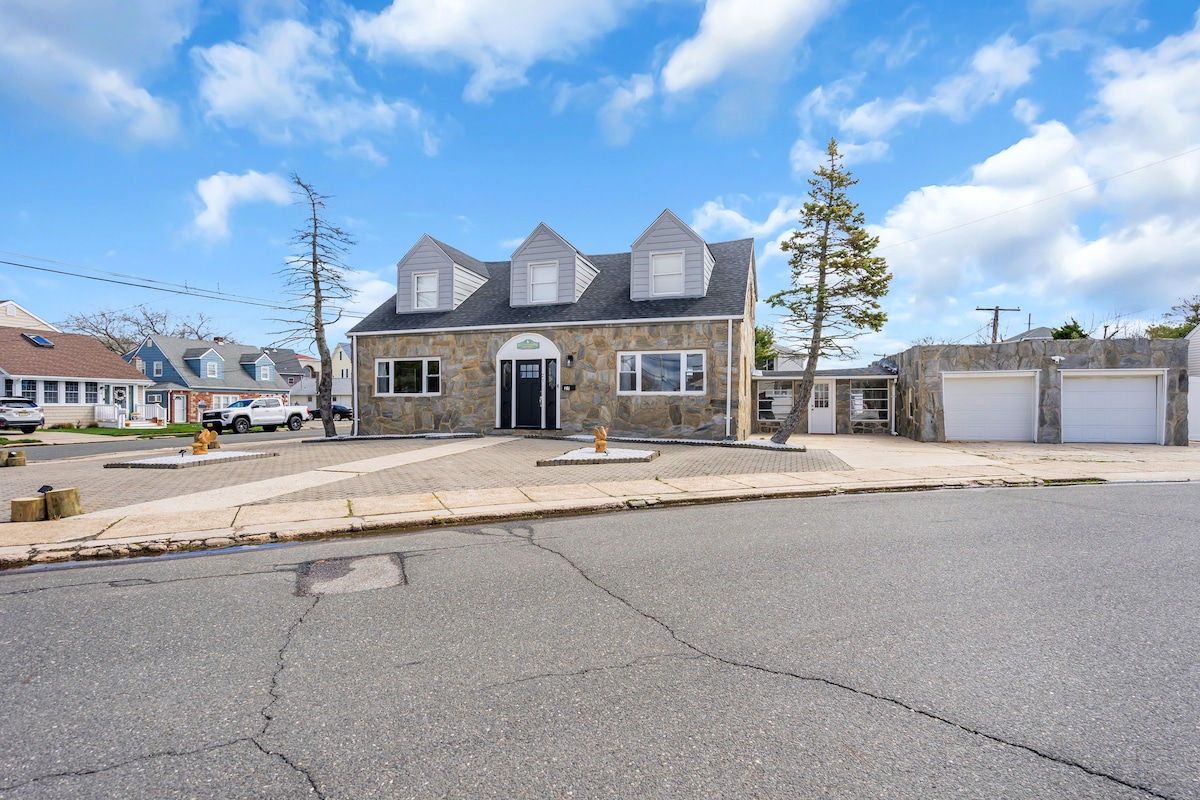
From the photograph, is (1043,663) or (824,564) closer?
(1043,663)

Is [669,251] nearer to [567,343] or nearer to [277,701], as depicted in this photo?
[567,343]

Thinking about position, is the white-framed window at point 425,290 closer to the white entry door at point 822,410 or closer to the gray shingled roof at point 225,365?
the white entry door at point 822,410

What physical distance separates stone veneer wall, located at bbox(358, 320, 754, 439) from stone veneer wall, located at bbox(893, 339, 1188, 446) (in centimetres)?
593

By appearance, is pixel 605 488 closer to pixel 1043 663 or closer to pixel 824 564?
pixel 824 564

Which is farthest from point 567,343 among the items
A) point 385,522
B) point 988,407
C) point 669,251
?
point 988,407

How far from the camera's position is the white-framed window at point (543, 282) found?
1983 cm

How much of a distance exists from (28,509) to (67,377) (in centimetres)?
3489

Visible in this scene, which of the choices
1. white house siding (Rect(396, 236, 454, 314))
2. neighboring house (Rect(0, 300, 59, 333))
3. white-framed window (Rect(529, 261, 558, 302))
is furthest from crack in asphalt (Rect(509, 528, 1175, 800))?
neighboring house (Rect(0, 300, 59, 333))

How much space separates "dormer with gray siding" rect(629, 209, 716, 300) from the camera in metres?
18.2

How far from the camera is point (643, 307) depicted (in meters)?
18.3

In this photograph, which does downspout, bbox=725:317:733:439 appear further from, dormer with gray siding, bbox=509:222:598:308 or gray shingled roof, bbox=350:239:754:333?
dormer with gray siding, bbox=509:222:598:308

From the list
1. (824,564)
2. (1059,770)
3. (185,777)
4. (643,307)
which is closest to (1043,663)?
(1059,770)

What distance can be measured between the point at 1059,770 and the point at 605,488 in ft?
23.2

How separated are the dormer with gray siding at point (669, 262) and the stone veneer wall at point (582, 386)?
159 centimetres
